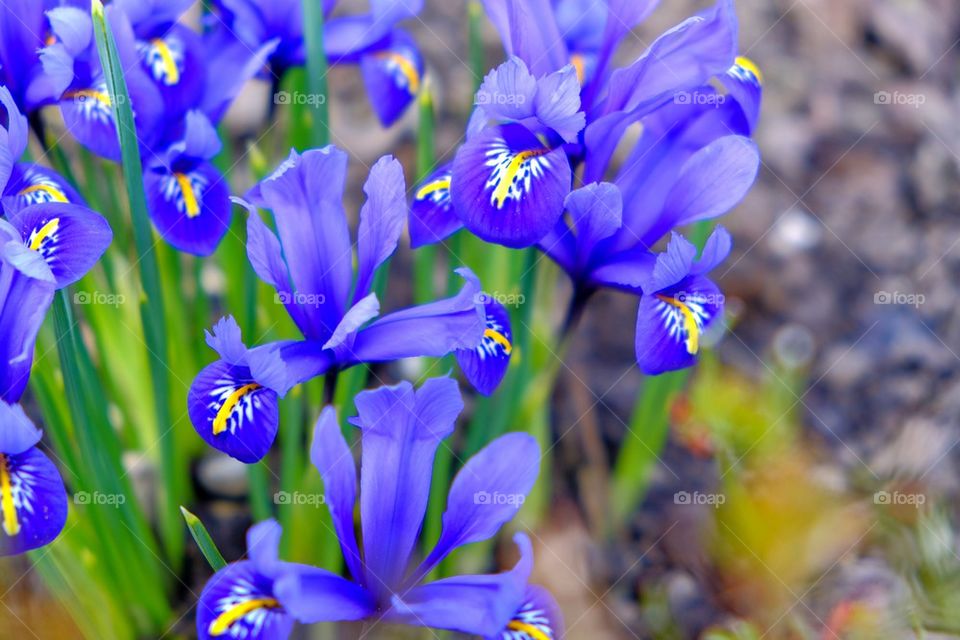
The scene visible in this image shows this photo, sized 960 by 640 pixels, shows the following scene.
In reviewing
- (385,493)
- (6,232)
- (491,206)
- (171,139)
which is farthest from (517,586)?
(171,139)

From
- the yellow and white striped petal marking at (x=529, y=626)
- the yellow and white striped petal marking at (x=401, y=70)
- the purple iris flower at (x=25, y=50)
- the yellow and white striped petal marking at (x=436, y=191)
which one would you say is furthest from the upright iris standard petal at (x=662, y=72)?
the purple iris flower at (x=25, y=50)

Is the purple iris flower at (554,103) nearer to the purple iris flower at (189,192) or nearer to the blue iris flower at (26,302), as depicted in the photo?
the purple iris flower at (189,192)
